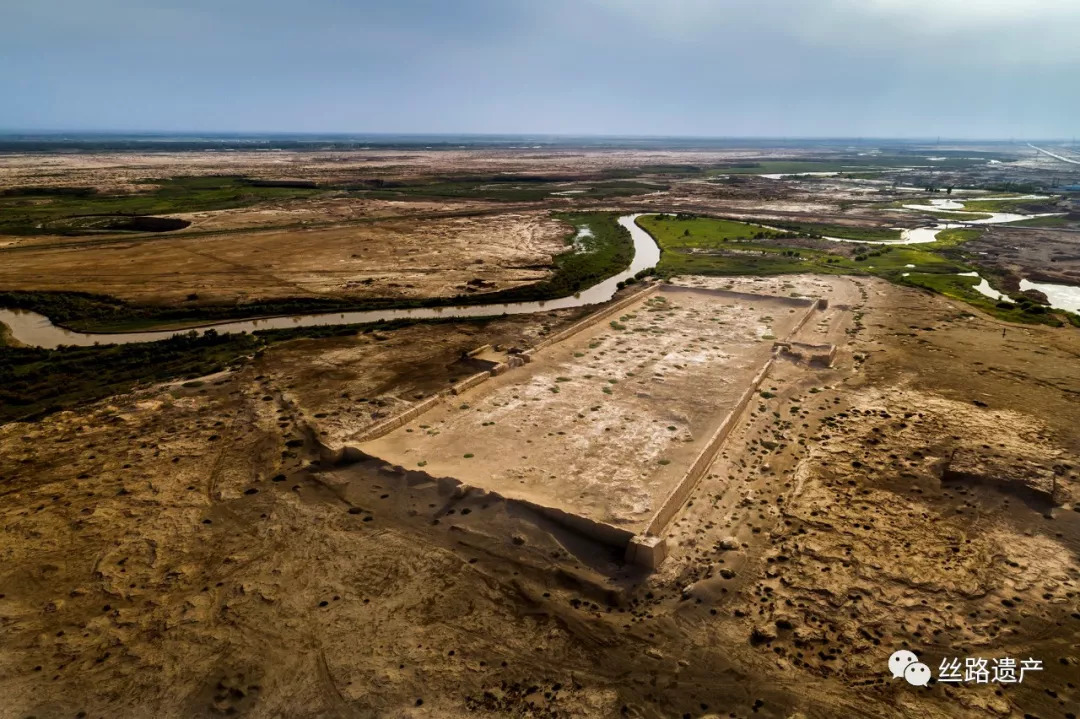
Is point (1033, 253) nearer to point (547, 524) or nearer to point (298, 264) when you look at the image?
point (547, 524)

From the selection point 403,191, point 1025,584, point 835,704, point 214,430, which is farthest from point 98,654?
point 403,191

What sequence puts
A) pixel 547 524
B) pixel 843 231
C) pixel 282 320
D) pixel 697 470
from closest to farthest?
pixel 547 524 → pixel 697 470 → pixel 282 320 → pixel 843 231

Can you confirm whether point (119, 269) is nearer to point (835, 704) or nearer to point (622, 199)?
point (835, 704)

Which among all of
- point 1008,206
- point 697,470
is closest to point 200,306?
point 697,470

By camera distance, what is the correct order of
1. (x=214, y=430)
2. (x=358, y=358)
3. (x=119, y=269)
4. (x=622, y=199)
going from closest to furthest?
(x=214, y=430), (x=358, y=358), (x=119, y=269), (x=622, y=199)

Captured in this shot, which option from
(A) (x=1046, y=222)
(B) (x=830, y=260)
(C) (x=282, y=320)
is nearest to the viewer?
(C) (x=282, y=320)

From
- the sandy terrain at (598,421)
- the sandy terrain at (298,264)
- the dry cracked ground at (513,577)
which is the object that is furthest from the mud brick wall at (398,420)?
the sandy terrain at (298,264)
